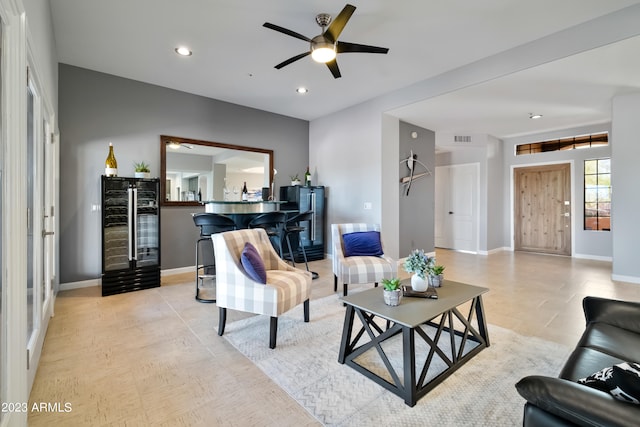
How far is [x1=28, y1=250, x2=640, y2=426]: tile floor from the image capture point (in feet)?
5.21

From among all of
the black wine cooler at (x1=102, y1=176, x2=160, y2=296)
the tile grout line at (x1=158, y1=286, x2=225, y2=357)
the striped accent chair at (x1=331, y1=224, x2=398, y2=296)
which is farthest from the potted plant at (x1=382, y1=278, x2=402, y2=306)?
the black wine cooler at (x1=102, y1=176, x2=160, y2=296)

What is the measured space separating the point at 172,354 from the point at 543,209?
786 cm

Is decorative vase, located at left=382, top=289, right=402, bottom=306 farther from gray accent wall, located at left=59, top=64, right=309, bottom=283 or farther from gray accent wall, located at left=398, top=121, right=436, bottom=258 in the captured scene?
gray accent wall, located at left=59, top=64, right=309, bottom=283

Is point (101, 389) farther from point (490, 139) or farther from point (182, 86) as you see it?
point (490, 139)

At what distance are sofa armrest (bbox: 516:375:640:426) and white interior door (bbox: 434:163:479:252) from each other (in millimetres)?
6652

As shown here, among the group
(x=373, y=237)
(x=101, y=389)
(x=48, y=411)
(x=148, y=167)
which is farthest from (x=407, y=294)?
(x=148, y=167)

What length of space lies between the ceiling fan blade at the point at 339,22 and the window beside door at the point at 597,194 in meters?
6.43

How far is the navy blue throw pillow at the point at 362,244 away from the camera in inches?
140

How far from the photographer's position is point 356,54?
3.55 m

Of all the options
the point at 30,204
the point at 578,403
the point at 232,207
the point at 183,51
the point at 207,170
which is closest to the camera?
the point at 578,403

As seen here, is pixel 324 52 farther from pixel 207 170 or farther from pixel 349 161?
pixel 207 170

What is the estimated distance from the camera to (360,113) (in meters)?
5.30

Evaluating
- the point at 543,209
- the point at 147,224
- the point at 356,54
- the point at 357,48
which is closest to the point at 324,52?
the point at 357,48

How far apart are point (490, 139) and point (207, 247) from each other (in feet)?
21.8
